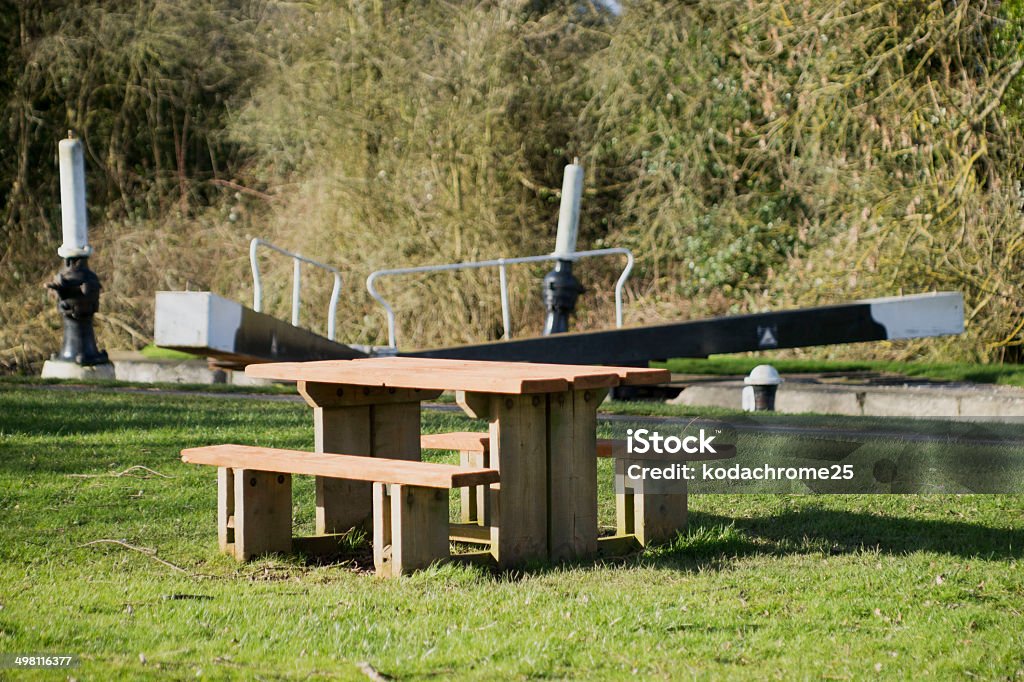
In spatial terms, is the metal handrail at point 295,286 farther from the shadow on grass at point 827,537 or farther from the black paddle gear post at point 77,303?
the shadow on grass at point 827,537

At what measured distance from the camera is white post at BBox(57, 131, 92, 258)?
1264cm

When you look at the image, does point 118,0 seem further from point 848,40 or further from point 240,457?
point 240,457

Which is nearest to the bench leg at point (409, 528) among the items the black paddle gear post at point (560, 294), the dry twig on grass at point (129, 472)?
the dry twig on grass at point (129, 472)

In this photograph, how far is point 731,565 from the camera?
512 centimetres

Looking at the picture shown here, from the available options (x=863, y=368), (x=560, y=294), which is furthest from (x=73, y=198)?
(x=863, y=368)

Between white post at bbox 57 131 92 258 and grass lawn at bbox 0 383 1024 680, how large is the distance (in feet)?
21.1

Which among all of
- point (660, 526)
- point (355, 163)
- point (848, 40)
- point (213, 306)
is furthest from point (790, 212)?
point (660, 526)

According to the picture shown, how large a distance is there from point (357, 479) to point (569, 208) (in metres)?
7.24

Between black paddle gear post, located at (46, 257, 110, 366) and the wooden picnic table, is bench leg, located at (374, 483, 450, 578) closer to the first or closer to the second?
the wooden picnic table

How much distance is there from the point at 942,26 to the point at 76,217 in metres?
9.61

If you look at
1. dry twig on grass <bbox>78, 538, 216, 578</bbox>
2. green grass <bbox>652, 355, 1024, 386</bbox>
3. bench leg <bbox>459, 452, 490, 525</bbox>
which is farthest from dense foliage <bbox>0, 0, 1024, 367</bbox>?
dry twig on grass <bbox>78, 538, 216, 578</bbox>

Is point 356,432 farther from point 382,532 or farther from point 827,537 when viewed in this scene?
point 827,537

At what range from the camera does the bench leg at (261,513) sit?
17.6 feet

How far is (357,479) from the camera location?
16.2 feet
